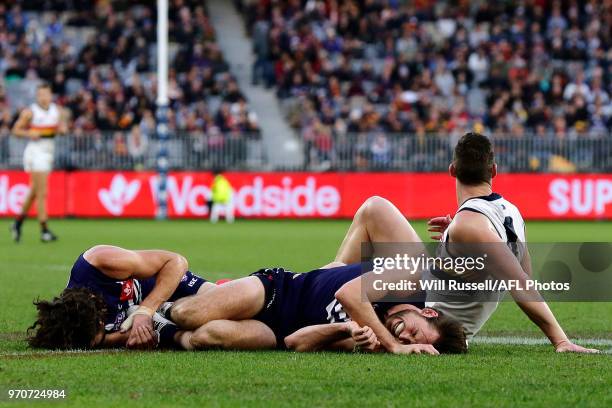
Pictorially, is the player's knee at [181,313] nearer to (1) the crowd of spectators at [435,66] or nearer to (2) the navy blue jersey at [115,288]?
(2) the navy blue jersey at [115,288]

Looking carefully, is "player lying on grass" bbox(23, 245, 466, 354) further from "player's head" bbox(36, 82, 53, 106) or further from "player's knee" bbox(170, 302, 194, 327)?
"player's head" bbox(36, 82, 53, 106)

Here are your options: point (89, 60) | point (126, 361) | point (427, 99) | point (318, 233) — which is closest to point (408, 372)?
point (126, 361)

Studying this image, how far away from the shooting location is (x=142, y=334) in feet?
A: 23.6

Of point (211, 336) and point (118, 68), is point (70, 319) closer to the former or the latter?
point (211, 336)

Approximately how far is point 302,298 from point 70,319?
1.48 meters

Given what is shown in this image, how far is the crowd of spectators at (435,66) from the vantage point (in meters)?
30.5

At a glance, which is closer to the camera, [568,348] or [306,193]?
[568,348]

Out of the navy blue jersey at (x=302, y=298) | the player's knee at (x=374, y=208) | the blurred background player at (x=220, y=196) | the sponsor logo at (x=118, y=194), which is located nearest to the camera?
the navy blue jersey at (x=302, y=298)

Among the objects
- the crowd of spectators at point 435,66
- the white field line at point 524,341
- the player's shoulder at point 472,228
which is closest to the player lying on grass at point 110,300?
the player's shoulder at point 472,228

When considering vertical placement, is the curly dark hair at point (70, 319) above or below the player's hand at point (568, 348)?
above

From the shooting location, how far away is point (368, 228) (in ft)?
26.2

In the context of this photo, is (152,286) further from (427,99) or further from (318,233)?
(427,99)

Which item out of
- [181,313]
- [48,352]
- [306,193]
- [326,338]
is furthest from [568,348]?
[306,193]

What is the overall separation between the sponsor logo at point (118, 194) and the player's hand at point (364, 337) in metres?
23.0
